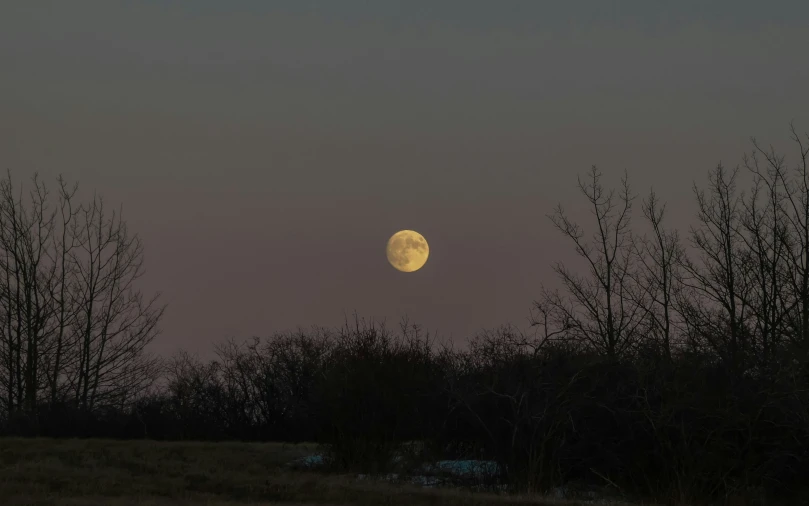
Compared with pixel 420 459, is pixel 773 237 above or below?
above

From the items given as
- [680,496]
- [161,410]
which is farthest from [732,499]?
[161,410]

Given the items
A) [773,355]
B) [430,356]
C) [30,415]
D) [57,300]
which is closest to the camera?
[773,355]

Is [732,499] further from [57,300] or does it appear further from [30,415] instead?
[57,300]

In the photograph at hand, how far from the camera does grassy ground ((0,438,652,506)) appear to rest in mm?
16797

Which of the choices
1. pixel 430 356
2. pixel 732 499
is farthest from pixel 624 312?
pixel 732 499

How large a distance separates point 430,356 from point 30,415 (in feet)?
53.9

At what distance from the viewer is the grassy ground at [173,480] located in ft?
55.1

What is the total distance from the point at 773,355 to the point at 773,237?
57.2 ft

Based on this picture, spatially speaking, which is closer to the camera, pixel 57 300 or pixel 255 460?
pixel 255 460

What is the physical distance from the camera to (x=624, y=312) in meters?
37.9

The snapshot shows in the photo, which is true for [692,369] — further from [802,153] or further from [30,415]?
[30,415]

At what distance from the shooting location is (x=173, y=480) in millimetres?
19281

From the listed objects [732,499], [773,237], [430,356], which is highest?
[773,237]

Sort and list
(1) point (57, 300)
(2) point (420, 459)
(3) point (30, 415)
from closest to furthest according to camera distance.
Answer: (2) point (420, 459) → (3) point (30, 415) → (1) point (57, 300)
